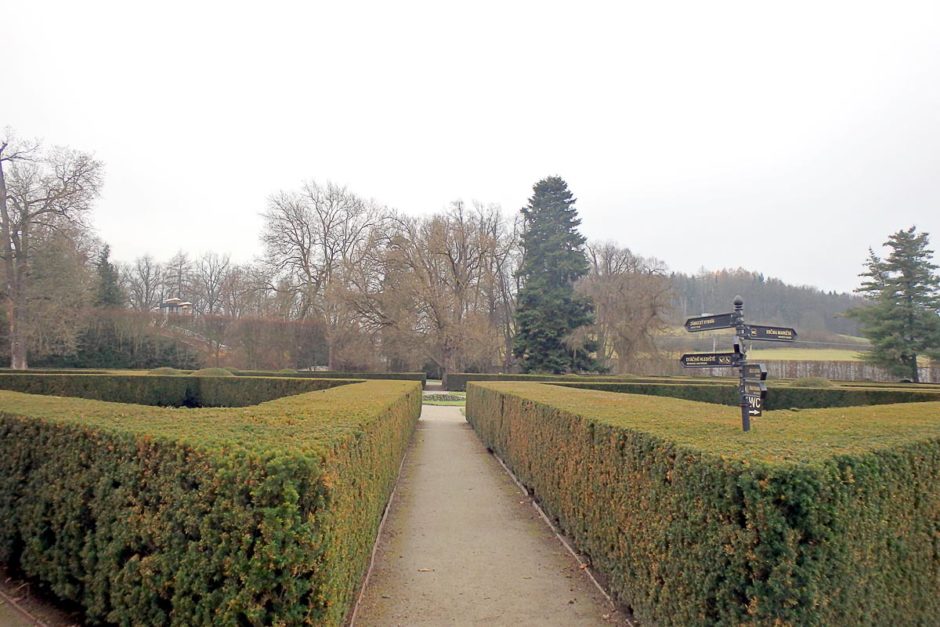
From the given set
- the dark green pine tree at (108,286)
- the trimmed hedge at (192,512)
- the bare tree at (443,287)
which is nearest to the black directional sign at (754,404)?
the trimmed hedge at (192,512)

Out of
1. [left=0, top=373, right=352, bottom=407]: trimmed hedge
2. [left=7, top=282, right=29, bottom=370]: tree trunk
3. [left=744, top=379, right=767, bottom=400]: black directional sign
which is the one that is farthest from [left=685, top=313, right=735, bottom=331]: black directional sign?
[left=7, top=282, right=29, bottom=370]: tree trunk

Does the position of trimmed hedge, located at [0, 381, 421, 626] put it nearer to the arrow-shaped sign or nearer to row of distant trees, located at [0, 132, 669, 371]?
the arrow-shaped sign

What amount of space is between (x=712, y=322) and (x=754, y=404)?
27.2 inches

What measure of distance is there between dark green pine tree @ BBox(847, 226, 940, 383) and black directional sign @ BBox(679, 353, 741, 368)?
37.4 m

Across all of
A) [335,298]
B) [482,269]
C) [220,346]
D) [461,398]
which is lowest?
[461,398]

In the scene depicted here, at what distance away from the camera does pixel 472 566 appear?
5094 millimetres

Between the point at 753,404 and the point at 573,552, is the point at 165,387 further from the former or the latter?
the point at 753,404

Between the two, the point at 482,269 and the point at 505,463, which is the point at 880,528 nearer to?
the point at 505,463

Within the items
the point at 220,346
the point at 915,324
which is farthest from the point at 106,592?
the point at 915,324

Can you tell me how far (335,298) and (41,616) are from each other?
97.5 feet

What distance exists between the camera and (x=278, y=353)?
1516 inches

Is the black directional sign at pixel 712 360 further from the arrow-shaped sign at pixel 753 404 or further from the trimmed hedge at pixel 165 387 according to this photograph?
the trimmed hedge at pixel 165 387

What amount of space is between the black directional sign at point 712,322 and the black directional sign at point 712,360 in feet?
0.70

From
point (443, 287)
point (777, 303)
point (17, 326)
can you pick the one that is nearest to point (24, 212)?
point (17, 326)
